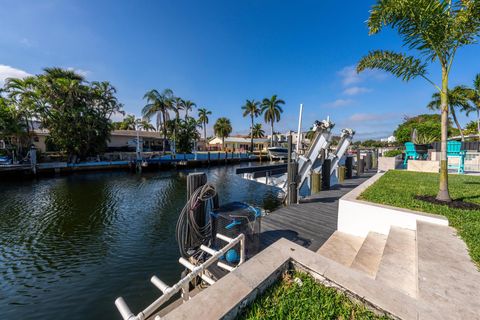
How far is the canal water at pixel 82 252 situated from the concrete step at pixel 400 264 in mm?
4555

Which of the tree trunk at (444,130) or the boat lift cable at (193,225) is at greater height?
the tree trunk at (444,130)

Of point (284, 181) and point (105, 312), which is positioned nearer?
point (105, 312)

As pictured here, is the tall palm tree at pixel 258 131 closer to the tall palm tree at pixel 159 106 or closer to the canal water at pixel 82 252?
the tall palm tree at pixel 159 106

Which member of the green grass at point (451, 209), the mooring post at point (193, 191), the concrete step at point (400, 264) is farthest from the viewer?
the mooring post at point (193, 191)

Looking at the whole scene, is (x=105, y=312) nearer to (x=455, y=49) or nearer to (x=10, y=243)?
(x=10, y=243)

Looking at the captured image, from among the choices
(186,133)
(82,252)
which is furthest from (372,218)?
(186,133)

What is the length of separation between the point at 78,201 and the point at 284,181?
39.5 ft

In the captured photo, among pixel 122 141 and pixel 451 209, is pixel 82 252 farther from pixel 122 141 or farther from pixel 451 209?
pixel 122 141

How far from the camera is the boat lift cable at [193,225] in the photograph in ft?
12.8

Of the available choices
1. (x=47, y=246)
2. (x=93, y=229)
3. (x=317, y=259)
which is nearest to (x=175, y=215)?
(x=93, y=229)

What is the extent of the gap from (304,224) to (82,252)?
270 inches

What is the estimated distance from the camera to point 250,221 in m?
3.53

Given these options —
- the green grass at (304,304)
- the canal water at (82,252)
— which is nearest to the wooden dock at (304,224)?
the green grass at (304,304)

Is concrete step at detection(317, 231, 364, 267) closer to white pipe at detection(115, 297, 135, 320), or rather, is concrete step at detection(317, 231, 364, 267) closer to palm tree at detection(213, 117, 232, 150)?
white pipe at detection(115, 297, 135, 320)
